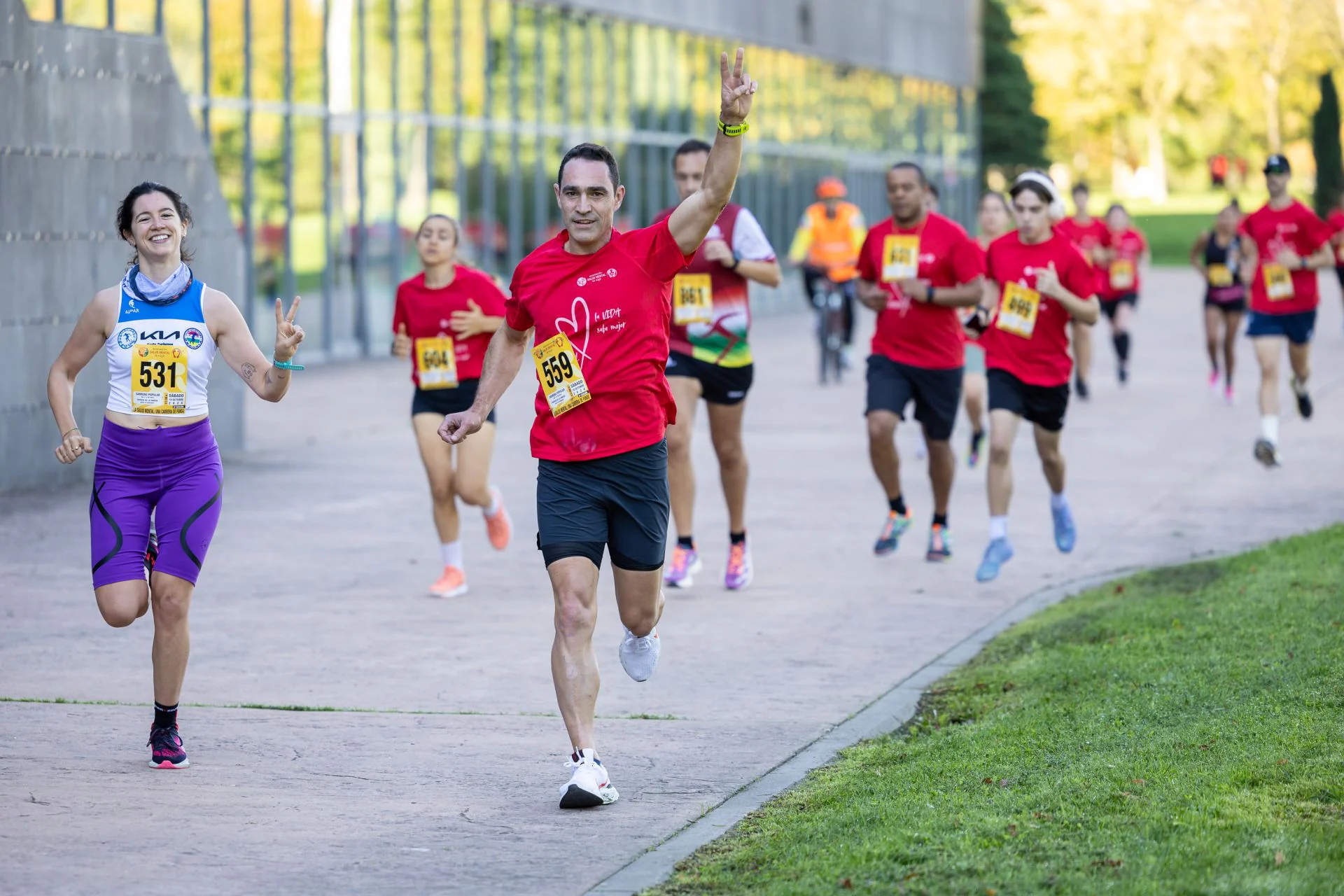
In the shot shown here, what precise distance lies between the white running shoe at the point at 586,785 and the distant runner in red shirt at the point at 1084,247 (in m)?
12.3

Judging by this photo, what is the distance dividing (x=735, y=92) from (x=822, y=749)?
90.9 inches

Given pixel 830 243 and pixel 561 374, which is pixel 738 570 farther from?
pixel 830 243

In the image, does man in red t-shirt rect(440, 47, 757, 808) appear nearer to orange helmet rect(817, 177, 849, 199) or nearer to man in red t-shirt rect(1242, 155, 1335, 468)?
man in red t-shirt rect(1242, 155, 1335, 468)

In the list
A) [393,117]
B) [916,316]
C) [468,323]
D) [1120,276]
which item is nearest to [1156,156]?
[393,117]

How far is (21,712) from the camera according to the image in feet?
23.3

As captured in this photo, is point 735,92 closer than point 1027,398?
Yes

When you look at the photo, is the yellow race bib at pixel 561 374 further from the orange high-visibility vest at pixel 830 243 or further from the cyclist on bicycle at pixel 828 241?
the orange high-visibility vest at pixel 830 243

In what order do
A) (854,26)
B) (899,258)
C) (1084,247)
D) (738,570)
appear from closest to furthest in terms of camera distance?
1. (738,570)
2. (899,258)
3. (1084,247)
4. (854,26)

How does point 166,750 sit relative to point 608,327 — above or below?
below

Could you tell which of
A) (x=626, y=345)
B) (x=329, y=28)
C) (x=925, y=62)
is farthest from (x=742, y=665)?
(x=925, y=62)

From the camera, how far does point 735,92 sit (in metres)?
5.54

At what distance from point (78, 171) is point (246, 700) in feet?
25.1

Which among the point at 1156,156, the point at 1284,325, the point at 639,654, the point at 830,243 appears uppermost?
the point at 1156,156

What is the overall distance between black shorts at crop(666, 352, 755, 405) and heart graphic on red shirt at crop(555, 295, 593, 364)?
396 centimetres
